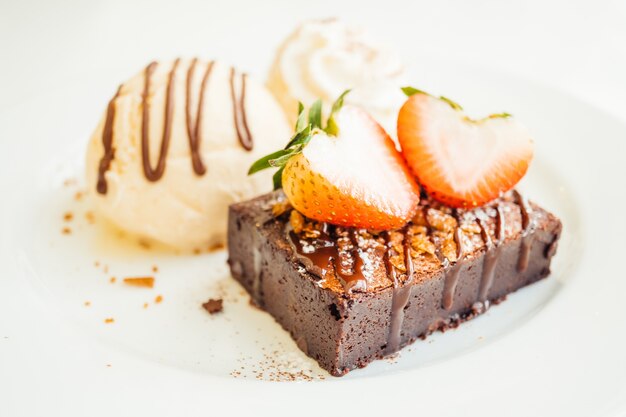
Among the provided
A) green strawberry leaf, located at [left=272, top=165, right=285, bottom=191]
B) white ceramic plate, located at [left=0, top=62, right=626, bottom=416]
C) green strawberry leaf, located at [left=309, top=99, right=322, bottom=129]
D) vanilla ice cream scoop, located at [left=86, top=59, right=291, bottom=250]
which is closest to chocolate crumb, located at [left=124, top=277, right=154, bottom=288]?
white ceramic plate, located at [left=0, top=62, right=626, bottom=416]

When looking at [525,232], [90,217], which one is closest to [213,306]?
[90,217]

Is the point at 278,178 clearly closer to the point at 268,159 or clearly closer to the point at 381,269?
the point at 268,159

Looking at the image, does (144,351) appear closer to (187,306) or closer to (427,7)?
(187,306)

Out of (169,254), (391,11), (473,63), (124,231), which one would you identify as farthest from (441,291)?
(391,11)

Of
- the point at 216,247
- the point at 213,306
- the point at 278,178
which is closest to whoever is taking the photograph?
the point at 278,178

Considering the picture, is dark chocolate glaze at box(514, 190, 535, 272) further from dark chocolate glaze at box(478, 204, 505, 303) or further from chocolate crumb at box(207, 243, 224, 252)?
chocolate crumb at box(207, 243, 224, 252)

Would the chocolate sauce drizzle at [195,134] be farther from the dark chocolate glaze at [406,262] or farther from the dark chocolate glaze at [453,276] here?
the dark chocolate glaze at [453,276]

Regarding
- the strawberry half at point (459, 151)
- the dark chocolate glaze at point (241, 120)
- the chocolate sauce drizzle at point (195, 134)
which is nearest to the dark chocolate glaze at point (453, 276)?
the strawberry half at point (459, 151)
